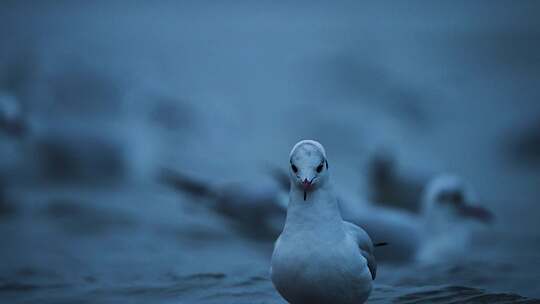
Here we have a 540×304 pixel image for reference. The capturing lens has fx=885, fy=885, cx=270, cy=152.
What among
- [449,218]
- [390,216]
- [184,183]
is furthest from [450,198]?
[184,183]

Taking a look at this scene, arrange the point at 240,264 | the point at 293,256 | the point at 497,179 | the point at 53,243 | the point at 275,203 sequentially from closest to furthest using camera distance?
the point at 293,256
the point at 240,264
the point at 53,243
the point at 275,203
the point at 497,179

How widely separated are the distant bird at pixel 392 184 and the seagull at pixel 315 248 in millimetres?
4998

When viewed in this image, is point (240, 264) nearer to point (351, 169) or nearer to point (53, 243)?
point (53, 243)

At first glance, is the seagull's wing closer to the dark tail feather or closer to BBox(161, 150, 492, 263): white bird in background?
BBox(161, 150, 492, 263): white bird in background

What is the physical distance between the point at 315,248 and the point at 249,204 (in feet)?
13.5

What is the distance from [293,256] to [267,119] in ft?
29.4

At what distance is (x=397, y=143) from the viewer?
10984 millimetres

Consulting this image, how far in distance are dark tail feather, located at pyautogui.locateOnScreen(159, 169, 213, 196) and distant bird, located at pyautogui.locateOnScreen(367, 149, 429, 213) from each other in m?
1.82

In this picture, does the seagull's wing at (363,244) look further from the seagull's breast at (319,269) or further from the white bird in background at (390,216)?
the white bird in background at (390,216)

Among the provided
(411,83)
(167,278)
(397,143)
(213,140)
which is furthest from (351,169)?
(167,278)

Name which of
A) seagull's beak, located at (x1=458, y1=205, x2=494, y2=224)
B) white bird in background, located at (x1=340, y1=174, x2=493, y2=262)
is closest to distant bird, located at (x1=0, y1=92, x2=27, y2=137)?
white bird in background, located at (x1=340, y1=174, x2=493, y2=262)

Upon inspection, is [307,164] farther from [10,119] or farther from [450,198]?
[10,119]

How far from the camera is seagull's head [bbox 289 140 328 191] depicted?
346cm

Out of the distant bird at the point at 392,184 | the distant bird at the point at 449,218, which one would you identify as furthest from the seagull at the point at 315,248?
the distant bird at the point at 392,184
